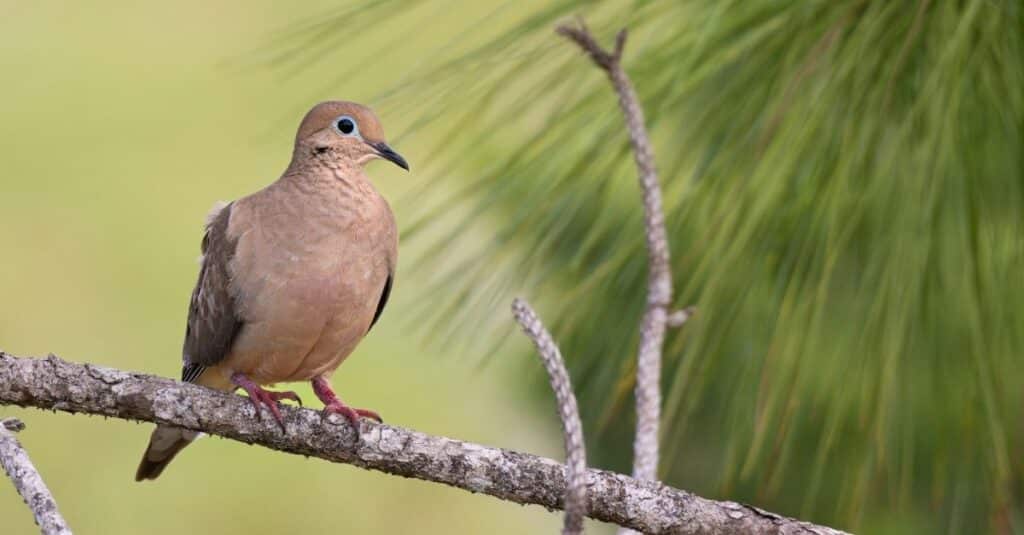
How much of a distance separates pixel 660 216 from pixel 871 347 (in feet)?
0.94

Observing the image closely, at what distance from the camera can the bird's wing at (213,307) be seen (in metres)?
1.42

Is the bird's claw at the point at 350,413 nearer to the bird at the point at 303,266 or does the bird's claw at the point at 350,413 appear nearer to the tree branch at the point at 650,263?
the bird at the point at 303,266

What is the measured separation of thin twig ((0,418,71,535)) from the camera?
89cm

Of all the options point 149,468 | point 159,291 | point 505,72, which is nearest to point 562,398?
point 505,72

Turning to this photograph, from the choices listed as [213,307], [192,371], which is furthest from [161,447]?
[213,307]

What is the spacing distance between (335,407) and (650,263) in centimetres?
31

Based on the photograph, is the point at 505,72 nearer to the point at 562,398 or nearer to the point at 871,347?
the point at 871,347

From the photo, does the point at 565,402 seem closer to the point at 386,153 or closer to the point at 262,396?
the point at 262,396

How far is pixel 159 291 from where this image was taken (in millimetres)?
4230

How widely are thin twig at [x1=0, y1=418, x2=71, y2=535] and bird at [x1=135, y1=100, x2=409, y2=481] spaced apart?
322mm

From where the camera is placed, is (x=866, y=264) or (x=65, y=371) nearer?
(x=65, y=371)

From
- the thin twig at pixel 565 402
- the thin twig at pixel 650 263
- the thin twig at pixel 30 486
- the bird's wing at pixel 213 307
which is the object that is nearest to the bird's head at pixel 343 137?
the bird's wing at pixel 213 307

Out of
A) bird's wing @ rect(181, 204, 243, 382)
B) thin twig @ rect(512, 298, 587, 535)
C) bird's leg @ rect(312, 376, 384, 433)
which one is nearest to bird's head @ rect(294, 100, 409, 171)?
bird's wing @ rect(181, 204, 243, 382)

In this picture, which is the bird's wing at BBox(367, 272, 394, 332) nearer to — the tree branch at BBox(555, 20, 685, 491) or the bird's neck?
the bird's neck
